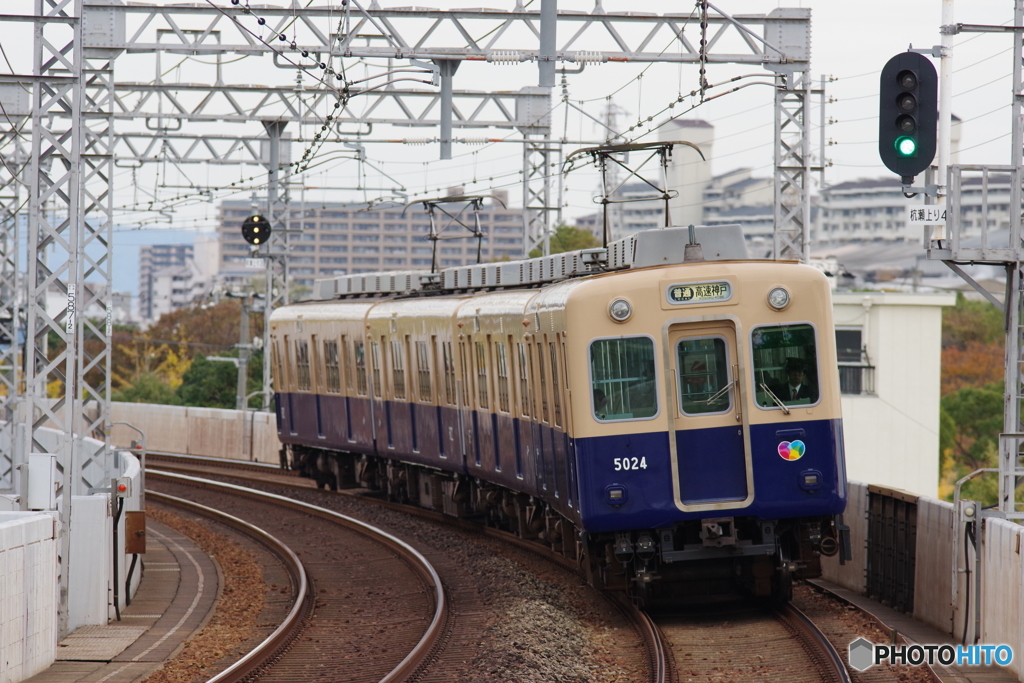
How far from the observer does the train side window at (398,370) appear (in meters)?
19.8

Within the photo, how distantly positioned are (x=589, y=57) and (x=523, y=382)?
5.56 metres

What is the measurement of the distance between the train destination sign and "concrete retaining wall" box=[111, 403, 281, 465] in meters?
19.2

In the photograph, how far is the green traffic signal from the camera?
9.86 metres

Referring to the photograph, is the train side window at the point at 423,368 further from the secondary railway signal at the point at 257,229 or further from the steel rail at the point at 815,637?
the secondary railway signal at the point at 257,229

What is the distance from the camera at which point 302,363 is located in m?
24.2

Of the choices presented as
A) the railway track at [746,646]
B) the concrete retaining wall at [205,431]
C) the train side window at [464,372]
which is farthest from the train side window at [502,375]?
the concrete retaining wall at [205,431]

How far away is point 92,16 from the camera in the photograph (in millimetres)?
17359

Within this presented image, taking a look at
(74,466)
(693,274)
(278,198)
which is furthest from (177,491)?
(693,274)

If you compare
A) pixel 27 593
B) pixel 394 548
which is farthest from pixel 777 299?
pixel 394 548

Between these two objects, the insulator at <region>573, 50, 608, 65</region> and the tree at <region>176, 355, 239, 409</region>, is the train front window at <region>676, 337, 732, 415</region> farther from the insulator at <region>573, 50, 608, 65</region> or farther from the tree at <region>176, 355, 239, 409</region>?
the tree at <region>176, 355, 239, 409</region>

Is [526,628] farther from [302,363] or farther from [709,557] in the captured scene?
[302,363]

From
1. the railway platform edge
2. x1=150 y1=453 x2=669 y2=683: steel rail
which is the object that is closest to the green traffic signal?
x1=150 y1=453 x2=669 y2=683: steel rail

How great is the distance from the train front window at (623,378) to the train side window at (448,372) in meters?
6.63

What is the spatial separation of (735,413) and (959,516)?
182 cm
